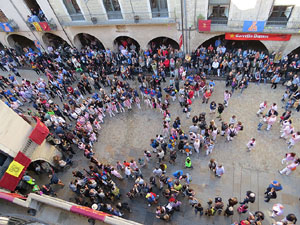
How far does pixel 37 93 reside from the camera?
18266 mm

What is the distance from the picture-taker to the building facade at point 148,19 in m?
15.8

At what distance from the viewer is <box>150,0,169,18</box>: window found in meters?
17.7

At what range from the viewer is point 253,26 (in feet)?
53.4

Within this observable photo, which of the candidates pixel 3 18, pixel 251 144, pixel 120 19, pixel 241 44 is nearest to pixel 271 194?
pixel 251 144

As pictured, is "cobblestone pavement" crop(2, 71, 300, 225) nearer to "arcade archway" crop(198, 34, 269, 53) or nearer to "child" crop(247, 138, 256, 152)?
"child" crop(247, 138, 256, 152)

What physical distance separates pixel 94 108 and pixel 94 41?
11.2 m

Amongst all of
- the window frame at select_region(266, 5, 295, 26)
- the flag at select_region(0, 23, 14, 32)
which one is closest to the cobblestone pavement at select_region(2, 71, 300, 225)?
the window frame at select_region(266, 5, 295, 26)

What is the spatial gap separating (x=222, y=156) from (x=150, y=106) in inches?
267

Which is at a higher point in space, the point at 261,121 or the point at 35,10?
the point at 35,10

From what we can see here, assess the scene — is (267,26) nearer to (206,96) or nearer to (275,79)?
(275,79)

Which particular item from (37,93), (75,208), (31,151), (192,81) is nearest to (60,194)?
(31,151)

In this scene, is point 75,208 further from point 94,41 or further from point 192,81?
point 94,41

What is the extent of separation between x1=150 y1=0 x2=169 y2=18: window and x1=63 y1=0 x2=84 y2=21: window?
7.24 meters

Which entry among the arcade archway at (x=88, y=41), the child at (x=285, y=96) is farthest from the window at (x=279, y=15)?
the arcade archway at (x=88, y=41)
